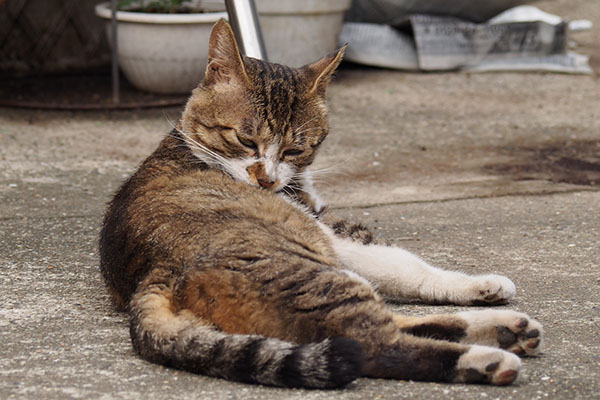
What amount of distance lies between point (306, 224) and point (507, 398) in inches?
41.7

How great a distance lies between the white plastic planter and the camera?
24.7 feet

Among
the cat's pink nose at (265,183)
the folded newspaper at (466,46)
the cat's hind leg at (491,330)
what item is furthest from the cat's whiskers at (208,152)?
the folded newspaper at (466,46)

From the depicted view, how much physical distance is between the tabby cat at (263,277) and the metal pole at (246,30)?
3.53ft

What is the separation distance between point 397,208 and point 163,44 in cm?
298

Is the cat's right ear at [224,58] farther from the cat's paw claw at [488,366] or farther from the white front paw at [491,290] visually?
the cat's paw claw at [488,366]

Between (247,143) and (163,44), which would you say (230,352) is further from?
(163,44)

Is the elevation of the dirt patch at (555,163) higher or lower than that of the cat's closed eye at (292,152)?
lower

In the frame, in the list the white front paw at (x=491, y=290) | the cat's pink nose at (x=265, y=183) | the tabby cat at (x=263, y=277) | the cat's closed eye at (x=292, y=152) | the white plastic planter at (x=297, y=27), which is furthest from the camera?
the white plastic planter at (x=297, y=27)

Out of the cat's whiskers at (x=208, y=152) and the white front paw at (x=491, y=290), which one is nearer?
the white front paw at (x=491, y=290)

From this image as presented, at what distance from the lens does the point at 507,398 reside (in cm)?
249

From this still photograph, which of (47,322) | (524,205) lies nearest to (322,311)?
(47,322)

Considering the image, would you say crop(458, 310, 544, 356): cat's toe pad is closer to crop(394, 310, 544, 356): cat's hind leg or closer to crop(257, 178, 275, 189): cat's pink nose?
crop(394, 310, 544, 356): cat's hind leg

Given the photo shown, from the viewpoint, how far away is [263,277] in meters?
2.62

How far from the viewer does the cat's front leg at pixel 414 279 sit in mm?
3289
